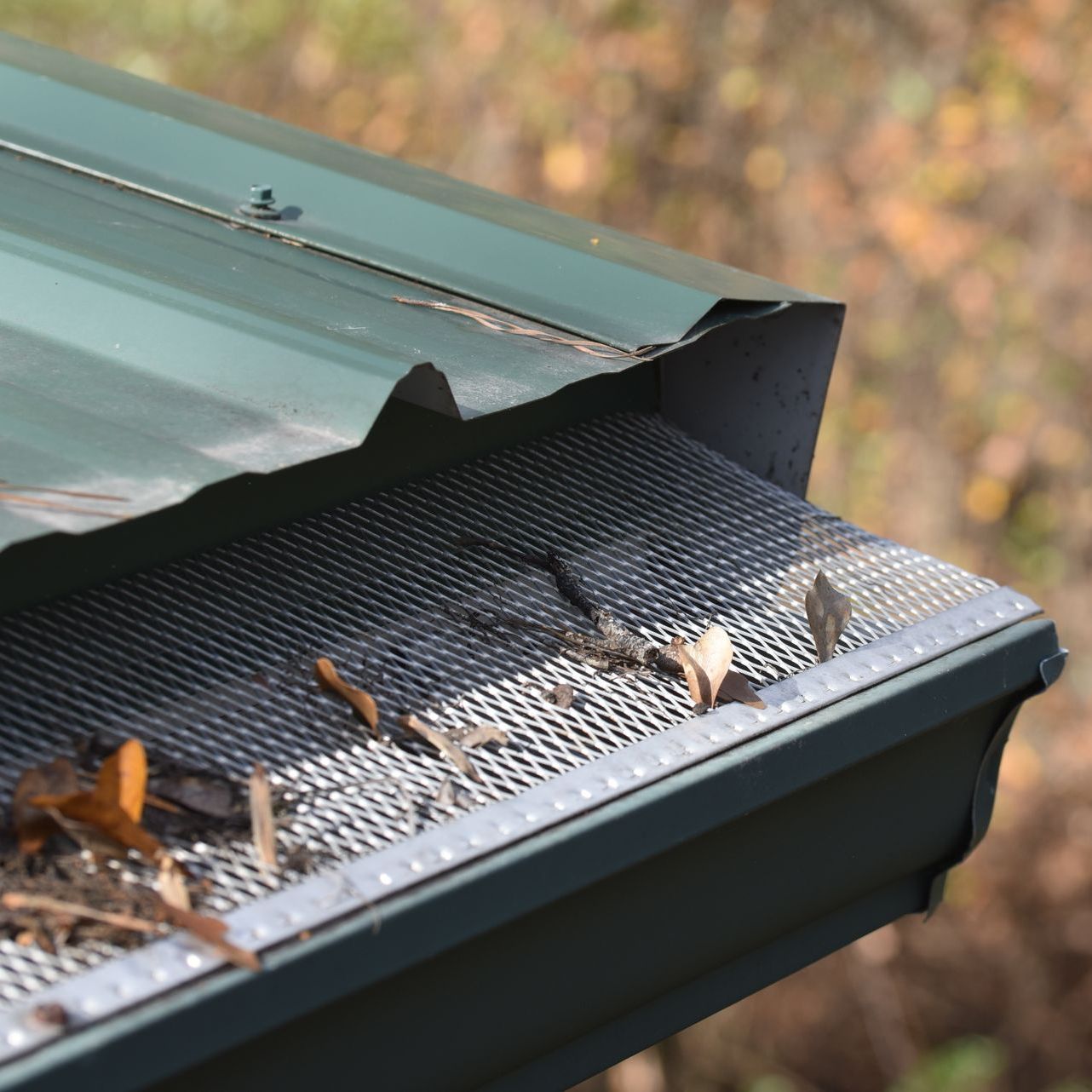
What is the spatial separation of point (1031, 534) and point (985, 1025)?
1923 millimetres

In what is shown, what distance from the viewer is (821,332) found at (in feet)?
7.08

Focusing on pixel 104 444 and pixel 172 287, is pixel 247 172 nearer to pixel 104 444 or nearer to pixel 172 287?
pixel 172 287

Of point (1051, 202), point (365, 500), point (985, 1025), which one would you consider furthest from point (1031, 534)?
point (365, 500)

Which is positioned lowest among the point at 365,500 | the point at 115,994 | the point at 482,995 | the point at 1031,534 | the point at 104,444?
the point at 1031,534

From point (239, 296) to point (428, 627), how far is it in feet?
1.62

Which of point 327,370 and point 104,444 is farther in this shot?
point 327,370

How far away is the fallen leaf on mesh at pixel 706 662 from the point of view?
167 cm

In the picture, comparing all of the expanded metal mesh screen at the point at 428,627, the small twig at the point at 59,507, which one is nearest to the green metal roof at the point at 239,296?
the small twig at the point at 59,507

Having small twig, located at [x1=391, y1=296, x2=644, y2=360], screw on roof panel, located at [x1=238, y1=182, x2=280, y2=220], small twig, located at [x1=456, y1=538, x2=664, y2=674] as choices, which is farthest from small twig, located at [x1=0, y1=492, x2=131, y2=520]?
screw on roof panel, located at [x1=238, y1=182, x2=280, y2=220]

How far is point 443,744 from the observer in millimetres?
1537

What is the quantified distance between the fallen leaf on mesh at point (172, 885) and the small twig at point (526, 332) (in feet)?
2.69

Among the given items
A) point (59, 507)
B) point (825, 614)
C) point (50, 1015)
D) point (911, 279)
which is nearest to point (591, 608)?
point (825, 614)

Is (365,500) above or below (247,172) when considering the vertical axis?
below

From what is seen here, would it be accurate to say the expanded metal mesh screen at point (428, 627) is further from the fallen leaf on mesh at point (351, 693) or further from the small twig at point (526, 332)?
the small twig at point (526, 332)
